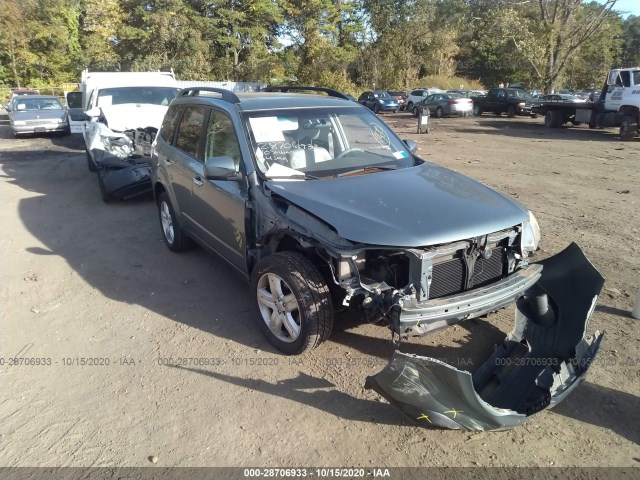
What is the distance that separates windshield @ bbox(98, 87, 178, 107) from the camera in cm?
1059

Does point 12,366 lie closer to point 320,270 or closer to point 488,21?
point 320,270

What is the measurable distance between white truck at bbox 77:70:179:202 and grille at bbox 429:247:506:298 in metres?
6.56

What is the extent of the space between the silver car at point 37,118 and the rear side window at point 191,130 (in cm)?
1561

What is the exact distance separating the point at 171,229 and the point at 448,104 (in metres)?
24.4

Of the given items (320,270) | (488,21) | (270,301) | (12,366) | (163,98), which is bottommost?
→ (12,366)

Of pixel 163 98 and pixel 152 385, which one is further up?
pixel 163 98

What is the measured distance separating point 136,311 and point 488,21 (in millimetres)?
37525

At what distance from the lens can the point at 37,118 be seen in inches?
706

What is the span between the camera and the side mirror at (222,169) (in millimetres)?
3852

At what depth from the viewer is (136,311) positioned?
4523 millimetres

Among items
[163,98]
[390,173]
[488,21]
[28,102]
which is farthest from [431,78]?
[390,173]

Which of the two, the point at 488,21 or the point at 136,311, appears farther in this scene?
the point at 488,21

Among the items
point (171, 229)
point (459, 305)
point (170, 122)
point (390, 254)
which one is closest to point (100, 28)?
point (170, 122)

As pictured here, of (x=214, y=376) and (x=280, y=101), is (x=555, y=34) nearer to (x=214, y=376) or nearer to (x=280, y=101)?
(x=280, y=101)
